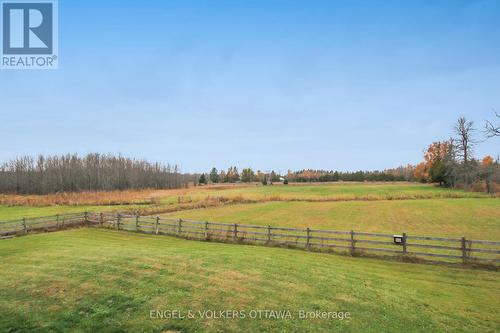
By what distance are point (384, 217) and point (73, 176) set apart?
100 metres

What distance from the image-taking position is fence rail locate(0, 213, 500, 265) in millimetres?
15117

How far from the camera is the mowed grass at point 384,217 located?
24.6 metres

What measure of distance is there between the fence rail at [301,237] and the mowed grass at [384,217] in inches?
149

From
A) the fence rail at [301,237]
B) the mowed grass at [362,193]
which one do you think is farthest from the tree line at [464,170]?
the fence rail at [301,237]

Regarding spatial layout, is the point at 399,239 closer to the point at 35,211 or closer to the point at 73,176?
the point at 35,211

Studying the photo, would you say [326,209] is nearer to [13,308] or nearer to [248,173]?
[13,308]

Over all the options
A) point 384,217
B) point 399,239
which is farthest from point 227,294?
point 384,217

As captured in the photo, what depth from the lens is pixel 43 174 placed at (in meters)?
102

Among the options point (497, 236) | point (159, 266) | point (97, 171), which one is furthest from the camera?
point (97, 171)

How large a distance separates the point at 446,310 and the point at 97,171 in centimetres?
Result: 11617

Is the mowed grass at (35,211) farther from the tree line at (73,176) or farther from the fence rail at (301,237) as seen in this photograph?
the tree line at (73,176)

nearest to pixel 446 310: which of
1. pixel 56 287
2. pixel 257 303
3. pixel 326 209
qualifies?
pixel 257 303

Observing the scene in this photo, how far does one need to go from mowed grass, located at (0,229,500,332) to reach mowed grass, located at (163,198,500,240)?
11965mm

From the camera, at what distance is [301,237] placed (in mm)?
17922
